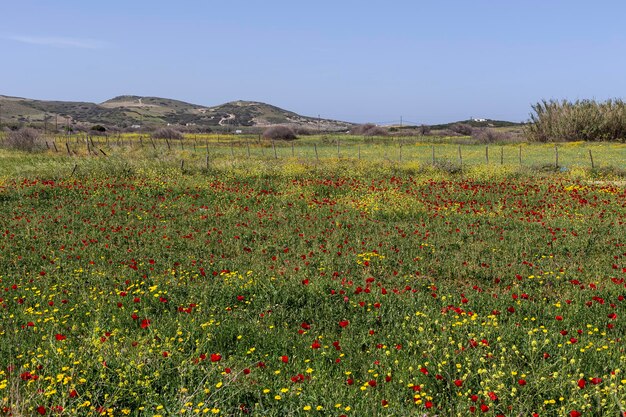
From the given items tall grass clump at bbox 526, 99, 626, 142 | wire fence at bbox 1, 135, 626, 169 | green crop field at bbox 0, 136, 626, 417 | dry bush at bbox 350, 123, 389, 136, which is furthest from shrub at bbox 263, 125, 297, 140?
green crop field at bbox 0, 136, 626, 417

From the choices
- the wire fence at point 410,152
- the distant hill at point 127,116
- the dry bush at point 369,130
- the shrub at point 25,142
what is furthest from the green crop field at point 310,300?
the distant hill at point 127,116

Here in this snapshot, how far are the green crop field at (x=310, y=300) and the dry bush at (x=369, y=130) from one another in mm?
63143

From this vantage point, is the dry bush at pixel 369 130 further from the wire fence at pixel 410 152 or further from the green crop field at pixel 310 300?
the green crop field at pixel 310 300

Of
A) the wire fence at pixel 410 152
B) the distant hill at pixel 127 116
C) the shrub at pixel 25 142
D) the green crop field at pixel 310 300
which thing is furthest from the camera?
the distant hill at pixel 127 116

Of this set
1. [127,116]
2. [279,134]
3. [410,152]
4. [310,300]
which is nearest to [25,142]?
[410,152]

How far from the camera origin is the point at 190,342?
585 cm

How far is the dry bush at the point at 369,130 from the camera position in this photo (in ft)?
265

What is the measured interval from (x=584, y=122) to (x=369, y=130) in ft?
124

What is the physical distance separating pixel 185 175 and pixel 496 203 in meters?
13.8

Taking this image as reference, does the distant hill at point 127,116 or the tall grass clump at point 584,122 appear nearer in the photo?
the tall grass clump at point 584,122

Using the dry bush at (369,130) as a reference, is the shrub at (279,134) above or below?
below

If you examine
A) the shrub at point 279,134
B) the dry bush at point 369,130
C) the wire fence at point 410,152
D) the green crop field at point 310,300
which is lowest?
the green crop field at point 310,300

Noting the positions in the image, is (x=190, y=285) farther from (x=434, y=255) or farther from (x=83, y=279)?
(x=434, y=255)

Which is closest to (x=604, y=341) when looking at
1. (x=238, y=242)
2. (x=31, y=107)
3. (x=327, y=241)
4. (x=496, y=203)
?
(x=327, y=241)
